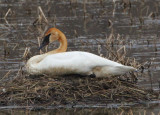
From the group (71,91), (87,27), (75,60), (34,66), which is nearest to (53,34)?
(34,66)

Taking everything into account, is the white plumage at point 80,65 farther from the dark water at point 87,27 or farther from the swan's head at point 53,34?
the dark water at point 87,27

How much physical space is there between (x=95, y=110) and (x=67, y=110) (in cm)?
42

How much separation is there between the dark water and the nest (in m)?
0.76

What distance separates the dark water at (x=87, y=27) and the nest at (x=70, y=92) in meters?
0.76

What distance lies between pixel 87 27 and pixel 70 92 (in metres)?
7.55

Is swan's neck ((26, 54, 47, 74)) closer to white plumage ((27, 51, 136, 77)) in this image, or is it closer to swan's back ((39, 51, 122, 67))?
white plumage ((27, 51, 136, 77))

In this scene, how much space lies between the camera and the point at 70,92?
9.05 metres

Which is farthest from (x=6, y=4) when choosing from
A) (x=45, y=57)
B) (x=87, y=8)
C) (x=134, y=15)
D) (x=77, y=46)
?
(x=45, y=57)

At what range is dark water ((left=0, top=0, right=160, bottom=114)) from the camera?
12.5 meters

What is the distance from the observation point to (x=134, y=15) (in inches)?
715

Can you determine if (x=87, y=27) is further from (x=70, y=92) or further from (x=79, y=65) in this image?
(x=70, y=92)

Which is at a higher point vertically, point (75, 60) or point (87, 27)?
point (75, 60)

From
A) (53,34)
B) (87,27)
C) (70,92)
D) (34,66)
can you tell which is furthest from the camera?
(87,27)

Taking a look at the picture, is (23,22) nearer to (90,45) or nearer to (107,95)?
(90,45)
